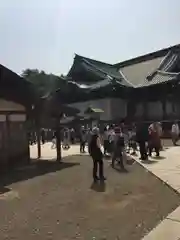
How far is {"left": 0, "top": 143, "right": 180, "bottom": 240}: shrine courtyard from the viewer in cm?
580

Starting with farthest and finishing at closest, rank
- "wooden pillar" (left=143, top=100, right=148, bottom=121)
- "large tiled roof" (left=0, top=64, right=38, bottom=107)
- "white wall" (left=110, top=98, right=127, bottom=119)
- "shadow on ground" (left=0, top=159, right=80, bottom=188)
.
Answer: "white wall" (left=110, top=98, right=127, bottom=119)
"wooden pillar" (left=143, top=100, right=148, bottom=121)
"large tiled roof" (left=0, top=64, right=38, bottom=107)
"shadow on ground" (left=0, top=159, right=80, bottom=188)

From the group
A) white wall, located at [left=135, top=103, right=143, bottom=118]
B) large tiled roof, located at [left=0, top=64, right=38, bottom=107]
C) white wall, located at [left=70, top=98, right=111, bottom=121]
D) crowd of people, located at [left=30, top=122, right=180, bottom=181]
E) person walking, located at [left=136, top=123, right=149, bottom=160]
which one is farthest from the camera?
white wall, located at [left=70, top=98, right=111, bottom=121]

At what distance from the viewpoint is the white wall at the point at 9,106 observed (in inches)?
553

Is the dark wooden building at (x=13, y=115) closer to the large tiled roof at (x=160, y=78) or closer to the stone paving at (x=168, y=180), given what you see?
the stone paving at (x=168, y=180)

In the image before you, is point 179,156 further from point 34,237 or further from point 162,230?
point 34,237

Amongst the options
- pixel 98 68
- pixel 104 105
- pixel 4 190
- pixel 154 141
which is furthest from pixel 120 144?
pixel 98 68

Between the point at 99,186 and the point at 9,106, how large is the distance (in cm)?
675

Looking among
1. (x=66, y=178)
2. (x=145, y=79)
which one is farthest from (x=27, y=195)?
(x=145, y=79)

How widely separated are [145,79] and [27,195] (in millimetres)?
26793

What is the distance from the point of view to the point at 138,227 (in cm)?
592

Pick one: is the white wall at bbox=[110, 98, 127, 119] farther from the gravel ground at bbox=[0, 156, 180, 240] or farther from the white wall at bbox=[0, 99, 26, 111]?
the gravel ground at bbox=[0, 156, 180, 240]

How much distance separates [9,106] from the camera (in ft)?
47.8

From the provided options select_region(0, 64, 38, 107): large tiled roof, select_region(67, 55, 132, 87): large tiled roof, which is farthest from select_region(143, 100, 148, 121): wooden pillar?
select_region(0, 64, 38, 107): large tiled roof

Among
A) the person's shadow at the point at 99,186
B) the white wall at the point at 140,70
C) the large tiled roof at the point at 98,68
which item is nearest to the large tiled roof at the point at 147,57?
the white wall at the point at 140,70
